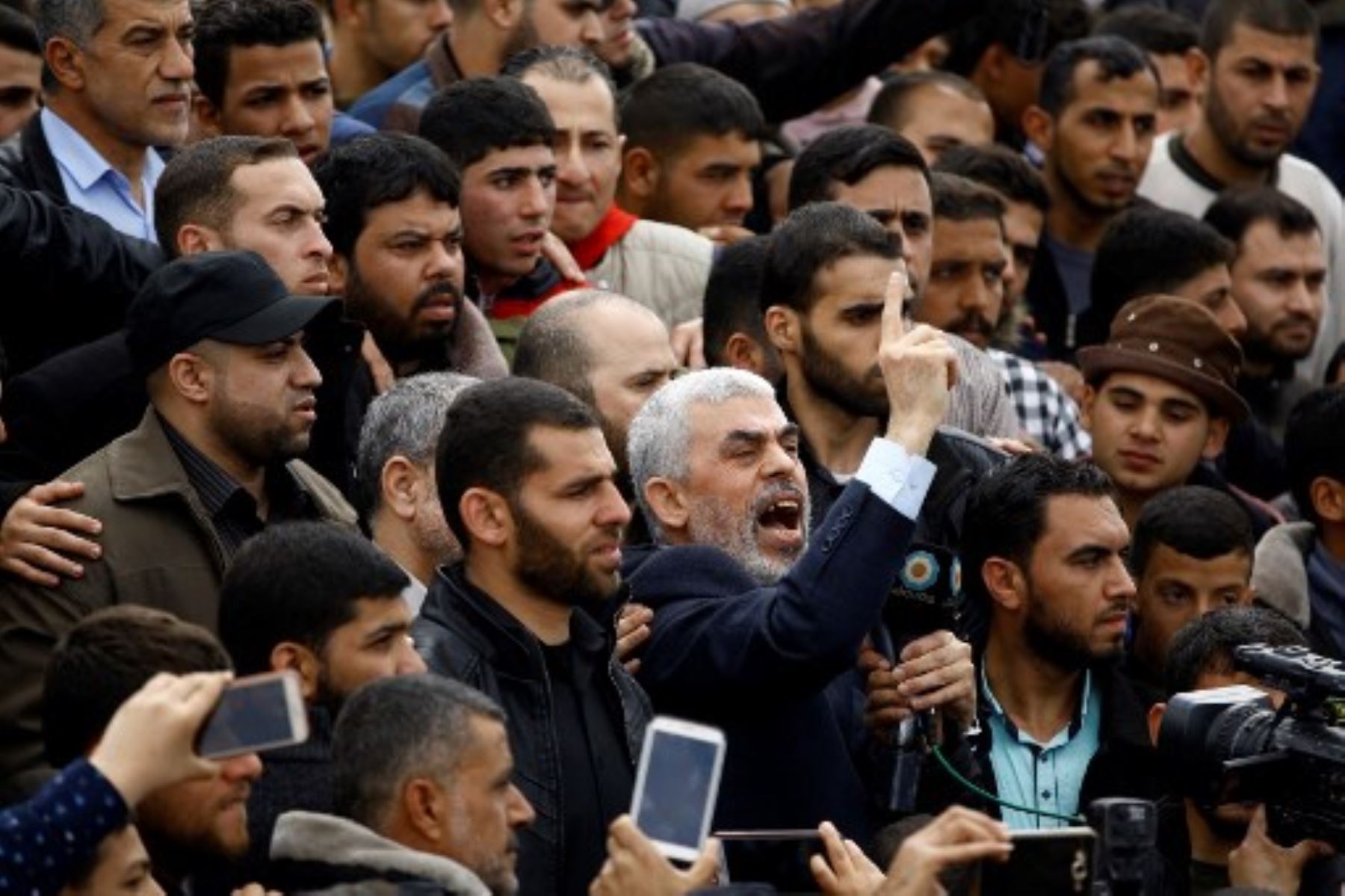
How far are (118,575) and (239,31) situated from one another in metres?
2.61

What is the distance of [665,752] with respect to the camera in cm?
636

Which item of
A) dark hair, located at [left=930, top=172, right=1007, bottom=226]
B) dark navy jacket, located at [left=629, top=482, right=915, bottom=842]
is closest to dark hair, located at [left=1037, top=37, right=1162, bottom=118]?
dark hair, located at [left=930, top=172, right=1007, bottom=226]

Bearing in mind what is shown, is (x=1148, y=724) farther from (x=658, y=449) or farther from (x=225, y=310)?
(x=225, y=310)

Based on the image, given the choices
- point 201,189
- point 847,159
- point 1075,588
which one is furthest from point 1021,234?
point 201,189

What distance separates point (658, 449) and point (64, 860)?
270cm

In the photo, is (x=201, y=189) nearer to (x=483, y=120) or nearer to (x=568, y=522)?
(x=483, y=120)

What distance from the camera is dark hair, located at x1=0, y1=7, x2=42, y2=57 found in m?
10.3

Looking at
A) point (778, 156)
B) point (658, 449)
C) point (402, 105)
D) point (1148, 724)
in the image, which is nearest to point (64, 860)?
point (658, 449)

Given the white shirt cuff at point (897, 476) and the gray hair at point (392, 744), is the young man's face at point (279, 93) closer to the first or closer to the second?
the white shirt cuff at point (897, 476)

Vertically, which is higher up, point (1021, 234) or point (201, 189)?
point (201, 189)

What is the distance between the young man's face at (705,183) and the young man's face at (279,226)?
2622 millimetres

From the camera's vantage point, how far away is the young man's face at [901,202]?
34.3 feet

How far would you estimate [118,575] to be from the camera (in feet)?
25.6

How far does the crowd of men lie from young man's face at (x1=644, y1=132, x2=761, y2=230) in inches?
0.6
